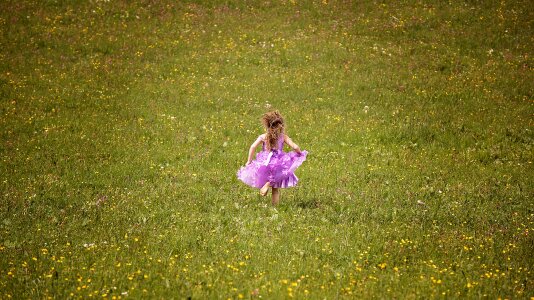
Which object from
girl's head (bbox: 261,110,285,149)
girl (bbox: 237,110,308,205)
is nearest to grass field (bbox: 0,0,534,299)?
girl (bbox: 237,110,308,205)

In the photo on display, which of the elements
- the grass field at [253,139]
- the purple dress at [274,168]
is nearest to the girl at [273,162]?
the purple dress at [274,168]

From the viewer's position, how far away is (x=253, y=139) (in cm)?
1873

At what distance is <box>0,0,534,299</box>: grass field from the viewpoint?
938cm

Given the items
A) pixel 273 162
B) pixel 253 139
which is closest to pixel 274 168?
pixel 273 162

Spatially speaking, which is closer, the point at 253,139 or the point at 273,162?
the point at 273,162

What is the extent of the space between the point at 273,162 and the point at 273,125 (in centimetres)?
75

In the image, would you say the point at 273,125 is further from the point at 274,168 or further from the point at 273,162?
the point at 274,168

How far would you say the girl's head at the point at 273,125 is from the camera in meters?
12.7

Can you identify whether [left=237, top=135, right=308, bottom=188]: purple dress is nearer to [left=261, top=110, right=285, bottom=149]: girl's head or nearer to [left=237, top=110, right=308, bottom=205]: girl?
[left=237, top=110, right=308, bottom=205]: girl

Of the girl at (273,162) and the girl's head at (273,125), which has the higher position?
the girl's head at (273,125)

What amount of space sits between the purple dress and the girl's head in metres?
0.12

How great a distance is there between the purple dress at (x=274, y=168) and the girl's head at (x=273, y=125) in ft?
0.39

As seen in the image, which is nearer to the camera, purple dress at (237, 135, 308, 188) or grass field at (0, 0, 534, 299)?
grass field at (0, 0, 534, 299)

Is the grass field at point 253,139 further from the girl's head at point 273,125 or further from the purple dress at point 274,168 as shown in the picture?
the girl's head at point 273,125
